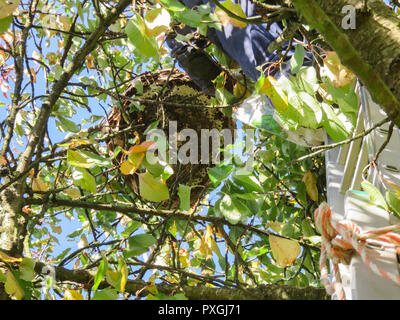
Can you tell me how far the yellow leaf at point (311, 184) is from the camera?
6.99ft

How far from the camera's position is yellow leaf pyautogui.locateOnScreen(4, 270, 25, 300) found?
4.20 ft

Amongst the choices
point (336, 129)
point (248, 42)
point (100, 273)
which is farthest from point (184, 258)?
point (336, 129)

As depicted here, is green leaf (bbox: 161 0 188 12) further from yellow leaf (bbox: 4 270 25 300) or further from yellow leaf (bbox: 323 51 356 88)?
yellow leaf (bbox: 4 270 25 300)

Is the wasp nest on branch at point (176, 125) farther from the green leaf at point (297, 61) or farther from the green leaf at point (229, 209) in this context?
the green leaf at point (297, 61)

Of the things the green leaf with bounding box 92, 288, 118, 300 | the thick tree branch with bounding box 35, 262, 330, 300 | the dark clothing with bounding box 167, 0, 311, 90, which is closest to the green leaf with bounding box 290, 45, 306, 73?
the dark clothing with bounding box 167, 0, 311, 90

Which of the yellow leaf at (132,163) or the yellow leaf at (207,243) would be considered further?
the yellow leaf at (207,243)

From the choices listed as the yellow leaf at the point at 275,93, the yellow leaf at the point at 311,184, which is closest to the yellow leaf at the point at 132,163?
the yellow leaf at the point at 275,93

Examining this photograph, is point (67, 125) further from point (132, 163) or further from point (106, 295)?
point (106, 295)

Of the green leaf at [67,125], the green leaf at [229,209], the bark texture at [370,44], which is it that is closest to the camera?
the bark texture at [370,44]

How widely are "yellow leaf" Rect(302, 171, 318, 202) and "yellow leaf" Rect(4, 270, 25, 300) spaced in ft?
4.06

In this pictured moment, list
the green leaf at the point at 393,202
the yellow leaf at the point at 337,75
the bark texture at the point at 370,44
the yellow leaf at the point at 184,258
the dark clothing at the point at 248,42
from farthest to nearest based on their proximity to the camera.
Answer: the yellow leaf at the point at 184,258 → the dark clothing at the point at 248,42 → the yellow leaf at the point at 337,75 → the green leaf at the point at 393,202 → the bark texture at the point at 370,44

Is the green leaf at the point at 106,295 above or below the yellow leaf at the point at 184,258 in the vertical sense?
below

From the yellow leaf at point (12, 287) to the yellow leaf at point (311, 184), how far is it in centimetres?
124
